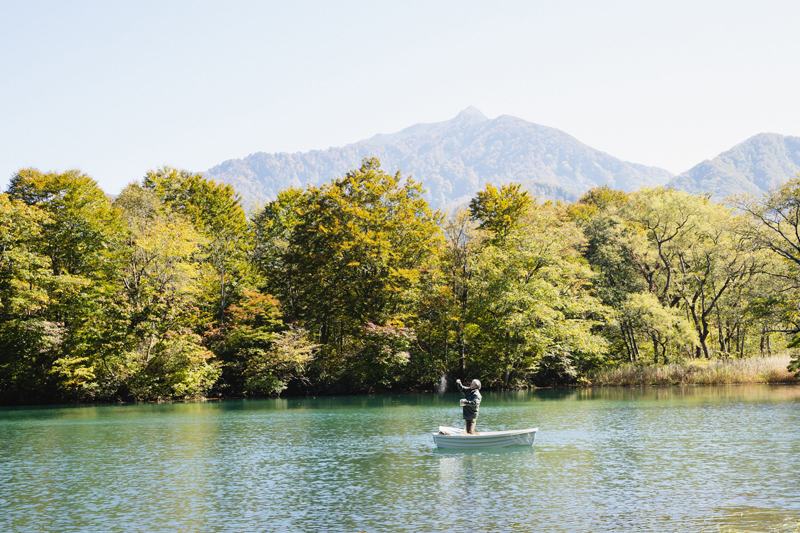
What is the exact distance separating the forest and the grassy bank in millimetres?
1936

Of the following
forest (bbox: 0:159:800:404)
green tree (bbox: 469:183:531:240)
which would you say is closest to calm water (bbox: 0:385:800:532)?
forest (bbox: 0:159:800:404)

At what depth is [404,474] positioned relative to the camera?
57.1 feet

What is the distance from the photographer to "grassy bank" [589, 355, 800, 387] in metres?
47.9

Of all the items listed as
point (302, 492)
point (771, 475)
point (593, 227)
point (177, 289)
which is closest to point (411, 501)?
point (302, 492)

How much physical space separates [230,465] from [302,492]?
489 cm

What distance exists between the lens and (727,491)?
1410 centimetres

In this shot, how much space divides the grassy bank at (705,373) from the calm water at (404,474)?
17.5 m

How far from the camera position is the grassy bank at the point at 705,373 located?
47906 millimetres

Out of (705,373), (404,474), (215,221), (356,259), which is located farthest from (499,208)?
(404,474)

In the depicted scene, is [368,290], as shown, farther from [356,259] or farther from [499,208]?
[499,208]

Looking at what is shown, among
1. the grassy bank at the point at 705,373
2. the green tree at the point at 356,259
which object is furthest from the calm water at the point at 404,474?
the green tree at the point at 356,259

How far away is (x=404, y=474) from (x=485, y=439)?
4.41 meters

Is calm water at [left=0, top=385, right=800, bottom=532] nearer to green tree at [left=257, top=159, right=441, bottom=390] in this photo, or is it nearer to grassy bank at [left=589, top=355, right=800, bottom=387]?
grassy bank at [left=589, top=355, right=800, bottom=387]

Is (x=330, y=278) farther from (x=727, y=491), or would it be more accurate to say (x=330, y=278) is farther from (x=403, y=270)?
(x=727, y=491)
